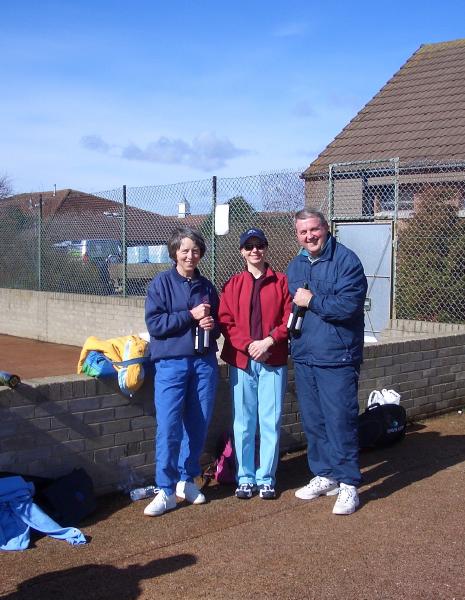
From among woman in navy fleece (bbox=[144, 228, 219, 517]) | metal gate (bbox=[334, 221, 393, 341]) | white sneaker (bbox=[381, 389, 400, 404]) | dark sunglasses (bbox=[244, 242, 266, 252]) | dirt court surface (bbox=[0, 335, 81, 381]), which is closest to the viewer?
woman in navy fleece (bbox=[144, 228, 219, 517])

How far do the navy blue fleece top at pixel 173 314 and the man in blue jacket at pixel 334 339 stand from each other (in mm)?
646

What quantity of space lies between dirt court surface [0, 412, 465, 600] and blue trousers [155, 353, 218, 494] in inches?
10.4

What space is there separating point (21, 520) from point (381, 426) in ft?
9.93

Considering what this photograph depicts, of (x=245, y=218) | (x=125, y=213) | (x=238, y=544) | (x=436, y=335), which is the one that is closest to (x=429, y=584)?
(x=238, y=544)

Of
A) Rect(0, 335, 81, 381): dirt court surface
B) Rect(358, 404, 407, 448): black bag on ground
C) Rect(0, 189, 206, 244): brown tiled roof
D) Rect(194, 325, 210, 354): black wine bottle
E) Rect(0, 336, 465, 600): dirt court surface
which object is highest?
Rect(0, 189, 206, 244): brown tiled roof

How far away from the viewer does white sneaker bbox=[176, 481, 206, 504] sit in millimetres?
5012

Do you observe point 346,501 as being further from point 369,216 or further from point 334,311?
point 369,216

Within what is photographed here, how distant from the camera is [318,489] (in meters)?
5.09

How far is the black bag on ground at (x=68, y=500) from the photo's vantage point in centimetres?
458

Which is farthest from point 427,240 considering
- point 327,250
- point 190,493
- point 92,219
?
point 92,219

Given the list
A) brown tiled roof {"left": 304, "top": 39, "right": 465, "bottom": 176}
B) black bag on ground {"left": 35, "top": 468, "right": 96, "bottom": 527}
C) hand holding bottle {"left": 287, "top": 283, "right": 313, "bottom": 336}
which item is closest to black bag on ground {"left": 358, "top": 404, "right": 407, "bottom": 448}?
hand holding bottle {"left": 287, "top": 283, "right": 313, "bottom": 336}

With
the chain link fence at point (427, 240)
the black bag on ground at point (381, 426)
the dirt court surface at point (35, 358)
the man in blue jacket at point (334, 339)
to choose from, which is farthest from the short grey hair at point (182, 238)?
the dirt court surface at point (35, 358)

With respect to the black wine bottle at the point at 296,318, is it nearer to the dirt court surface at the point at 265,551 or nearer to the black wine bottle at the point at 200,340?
the black wine bottle at the point at 200,340

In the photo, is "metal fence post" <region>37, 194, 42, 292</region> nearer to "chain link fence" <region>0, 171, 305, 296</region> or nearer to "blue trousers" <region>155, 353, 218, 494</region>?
"chain link fence" <region>0, 171, 305, 296</region>
